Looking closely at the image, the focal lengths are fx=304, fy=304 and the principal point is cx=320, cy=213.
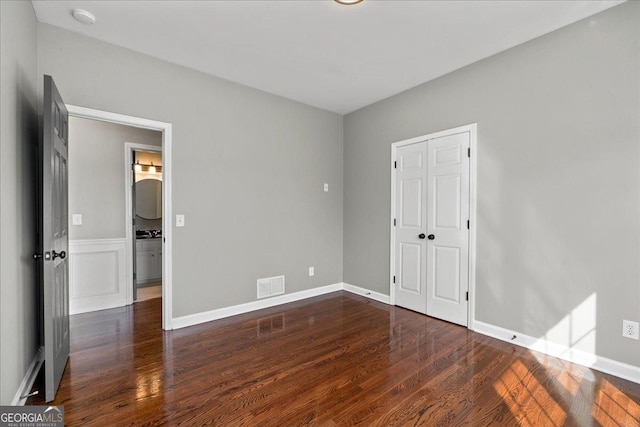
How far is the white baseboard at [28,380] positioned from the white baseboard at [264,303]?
3.50 ft

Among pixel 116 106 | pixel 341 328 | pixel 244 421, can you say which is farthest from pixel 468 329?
pixel 116 106

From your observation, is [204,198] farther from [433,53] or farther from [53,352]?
[433,53]

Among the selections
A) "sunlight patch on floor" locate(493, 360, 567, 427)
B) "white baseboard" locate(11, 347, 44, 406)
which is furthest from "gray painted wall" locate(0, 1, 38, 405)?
"sunlight patch on floor" locate(493, 360, 567, 427)

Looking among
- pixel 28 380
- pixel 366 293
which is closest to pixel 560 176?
pixel 366 293

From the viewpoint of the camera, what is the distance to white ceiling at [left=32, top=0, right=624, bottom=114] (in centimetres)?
235

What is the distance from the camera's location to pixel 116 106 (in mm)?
2918

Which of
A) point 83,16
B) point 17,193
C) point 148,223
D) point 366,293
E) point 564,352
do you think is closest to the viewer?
point 17,193

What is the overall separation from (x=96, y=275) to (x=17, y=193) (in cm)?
230

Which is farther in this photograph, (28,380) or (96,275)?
(96,275)

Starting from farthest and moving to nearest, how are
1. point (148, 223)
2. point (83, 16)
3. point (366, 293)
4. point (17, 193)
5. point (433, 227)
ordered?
point (148, 223) → point (366, 293) → point (433, 227) → point (83, 16) → point (17, 193)

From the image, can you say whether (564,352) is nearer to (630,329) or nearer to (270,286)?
(630,329)

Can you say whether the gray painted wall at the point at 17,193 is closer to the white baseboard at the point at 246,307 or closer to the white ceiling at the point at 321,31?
the white ceiling at the point at 321,31

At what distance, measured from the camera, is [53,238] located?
2.09 metres

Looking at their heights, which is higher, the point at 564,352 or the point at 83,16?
the point at 83,16
